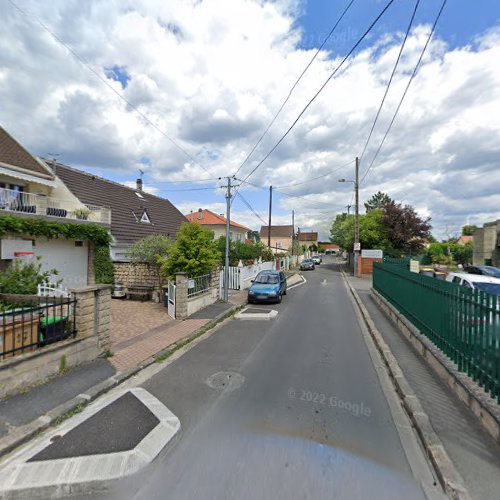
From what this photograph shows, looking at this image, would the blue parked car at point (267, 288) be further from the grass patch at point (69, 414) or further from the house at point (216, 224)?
the house at point (216, 224)

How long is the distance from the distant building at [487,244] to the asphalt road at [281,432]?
3008cm

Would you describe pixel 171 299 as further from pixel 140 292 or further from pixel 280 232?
pixel 280 232

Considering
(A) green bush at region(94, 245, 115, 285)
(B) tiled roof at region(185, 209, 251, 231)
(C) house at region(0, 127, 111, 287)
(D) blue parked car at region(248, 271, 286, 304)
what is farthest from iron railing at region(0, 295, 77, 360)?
(B) tiled roof at region(185, 209, 251, 231)

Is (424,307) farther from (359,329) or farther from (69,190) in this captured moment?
(69,190)

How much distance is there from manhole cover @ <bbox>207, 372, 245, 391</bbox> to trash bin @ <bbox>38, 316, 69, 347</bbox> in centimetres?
289

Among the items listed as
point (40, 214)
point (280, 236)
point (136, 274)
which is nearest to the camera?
point (40, 214)

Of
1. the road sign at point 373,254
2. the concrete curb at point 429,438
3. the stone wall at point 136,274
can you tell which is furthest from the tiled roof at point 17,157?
the road sign at point 373,254

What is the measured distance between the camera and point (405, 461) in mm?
3127

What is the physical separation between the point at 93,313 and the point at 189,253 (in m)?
5.37

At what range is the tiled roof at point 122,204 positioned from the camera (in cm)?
1744

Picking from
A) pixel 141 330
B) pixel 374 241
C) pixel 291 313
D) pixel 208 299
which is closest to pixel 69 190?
pixel 208 299

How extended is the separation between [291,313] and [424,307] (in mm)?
5135

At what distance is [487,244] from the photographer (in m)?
29.4

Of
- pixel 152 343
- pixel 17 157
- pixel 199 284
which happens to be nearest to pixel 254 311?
pixel 199 284
